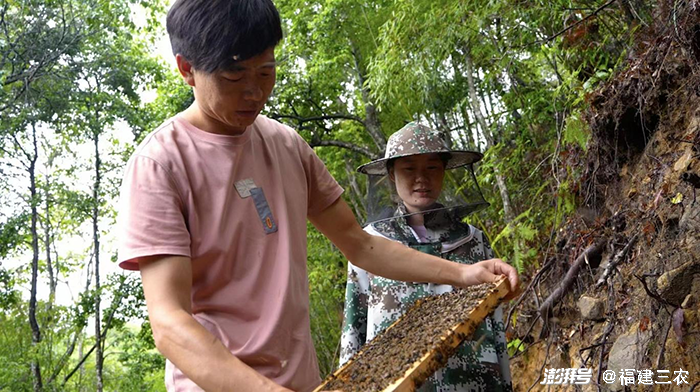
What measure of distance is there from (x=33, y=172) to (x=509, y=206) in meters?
11.2

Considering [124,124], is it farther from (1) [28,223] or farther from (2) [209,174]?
(2) [209,174]

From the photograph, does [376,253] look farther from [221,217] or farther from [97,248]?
[97,248]

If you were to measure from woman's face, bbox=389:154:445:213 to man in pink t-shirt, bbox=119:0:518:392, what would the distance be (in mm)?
1958

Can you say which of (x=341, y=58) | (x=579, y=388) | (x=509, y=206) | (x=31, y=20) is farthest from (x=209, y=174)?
(x=31, y=20)

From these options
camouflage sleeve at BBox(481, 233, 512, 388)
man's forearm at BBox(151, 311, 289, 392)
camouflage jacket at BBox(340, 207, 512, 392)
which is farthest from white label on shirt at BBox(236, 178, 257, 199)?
camouflage sleeve at BBox(481, 233, 512, 388)

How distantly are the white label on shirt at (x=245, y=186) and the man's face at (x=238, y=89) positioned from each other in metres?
0.13

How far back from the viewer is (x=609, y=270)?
4.59 metres

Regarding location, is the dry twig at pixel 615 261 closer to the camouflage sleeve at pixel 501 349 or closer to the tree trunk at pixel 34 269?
the camouflage sleeve at pixel 501 349

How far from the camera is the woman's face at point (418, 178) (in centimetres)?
378

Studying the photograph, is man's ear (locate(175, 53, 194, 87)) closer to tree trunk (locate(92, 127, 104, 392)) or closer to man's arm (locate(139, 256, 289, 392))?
man's arm (locate(139, 256, 289, 392))

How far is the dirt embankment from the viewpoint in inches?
154

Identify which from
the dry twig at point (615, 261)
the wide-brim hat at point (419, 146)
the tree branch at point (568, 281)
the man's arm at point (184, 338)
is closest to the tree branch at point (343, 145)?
the tree branch at point (568, 281)

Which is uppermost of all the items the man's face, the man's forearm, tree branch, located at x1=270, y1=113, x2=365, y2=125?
tree branch, located at x1=270, y1=113, x2=365, y2=125

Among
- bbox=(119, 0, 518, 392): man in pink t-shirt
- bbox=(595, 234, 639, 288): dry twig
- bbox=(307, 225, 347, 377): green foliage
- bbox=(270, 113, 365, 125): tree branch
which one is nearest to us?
bbox=(119, 0, 518, 392): man in pink t-shirt
